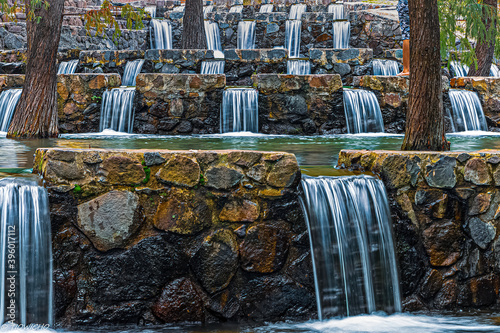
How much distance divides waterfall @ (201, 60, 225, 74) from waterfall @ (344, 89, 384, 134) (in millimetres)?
3630

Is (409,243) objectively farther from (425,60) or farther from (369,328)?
(425,60)

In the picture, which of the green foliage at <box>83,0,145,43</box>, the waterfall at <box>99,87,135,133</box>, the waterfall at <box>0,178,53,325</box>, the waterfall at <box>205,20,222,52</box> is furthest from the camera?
the waterfall at <box>205,20,222,52</box>

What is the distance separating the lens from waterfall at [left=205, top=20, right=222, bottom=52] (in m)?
18.7

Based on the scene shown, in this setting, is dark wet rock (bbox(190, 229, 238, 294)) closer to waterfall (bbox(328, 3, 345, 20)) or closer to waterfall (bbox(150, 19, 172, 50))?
waterfall (bbox(150, 19, 172, 50))

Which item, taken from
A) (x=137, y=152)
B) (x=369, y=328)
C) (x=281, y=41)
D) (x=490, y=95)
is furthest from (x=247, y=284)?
Result: (x=281, y=41)

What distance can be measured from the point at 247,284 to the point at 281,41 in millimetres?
14931

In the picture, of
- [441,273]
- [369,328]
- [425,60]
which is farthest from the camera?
[425,60]

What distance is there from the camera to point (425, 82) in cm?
591

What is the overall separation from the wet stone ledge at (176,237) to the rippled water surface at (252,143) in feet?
4.78

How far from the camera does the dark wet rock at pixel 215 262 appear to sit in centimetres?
424

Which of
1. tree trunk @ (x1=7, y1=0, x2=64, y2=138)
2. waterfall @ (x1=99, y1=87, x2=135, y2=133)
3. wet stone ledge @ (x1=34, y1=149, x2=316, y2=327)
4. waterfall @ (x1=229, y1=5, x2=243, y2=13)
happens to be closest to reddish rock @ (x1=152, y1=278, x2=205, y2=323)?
wet stone ledge @ (x1=34, y1=149, x2=316, y2=327)

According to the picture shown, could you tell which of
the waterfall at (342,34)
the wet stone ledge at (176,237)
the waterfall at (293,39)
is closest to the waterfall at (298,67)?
the waterfall at (293,39)

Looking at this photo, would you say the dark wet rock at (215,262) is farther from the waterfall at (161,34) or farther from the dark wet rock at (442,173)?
the waterfall at (161,34)

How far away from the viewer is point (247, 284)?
4305 millimetres
